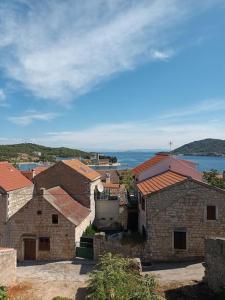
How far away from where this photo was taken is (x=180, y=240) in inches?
1141

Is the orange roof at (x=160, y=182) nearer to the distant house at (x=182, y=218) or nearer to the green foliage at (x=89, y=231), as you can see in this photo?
the distant house at (x=182, y=218)

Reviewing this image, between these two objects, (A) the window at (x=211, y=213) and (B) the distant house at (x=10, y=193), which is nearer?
(A) the window at (x=211, y=213)

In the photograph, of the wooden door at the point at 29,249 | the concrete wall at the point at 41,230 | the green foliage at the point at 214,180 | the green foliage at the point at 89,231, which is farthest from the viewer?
the green foliage at the point at 214,180

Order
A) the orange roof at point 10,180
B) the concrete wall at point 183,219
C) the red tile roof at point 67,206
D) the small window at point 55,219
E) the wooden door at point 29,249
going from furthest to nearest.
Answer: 1. the orange roof at point 10,180
2. the red tile roof at point 67,206
3. the wooden door at point 29,249
4. the small window at point 55,219
5. the concrete wall at point 183,219

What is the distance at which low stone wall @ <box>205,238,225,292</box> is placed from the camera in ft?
68.6

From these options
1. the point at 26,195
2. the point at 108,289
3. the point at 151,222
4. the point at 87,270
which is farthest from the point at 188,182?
the point at 26,195

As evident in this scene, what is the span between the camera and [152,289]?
19.0 meters

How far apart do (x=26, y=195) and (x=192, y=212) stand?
57.6 ft

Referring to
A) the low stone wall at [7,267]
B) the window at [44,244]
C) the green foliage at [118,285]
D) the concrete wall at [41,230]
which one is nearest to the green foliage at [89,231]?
the concrete wall at [41,230]

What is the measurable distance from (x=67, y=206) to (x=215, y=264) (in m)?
16.3

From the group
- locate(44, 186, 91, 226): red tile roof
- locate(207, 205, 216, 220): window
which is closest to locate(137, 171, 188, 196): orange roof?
locate(207, 205, 216, 220): window

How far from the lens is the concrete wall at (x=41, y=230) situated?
1216 inches

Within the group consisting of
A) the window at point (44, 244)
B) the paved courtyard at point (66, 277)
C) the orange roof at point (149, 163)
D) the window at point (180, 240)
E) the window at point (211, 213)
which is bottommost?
the paved courtyard at point (66, 277)

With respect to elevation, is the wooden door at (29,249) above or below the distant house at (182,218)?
below
